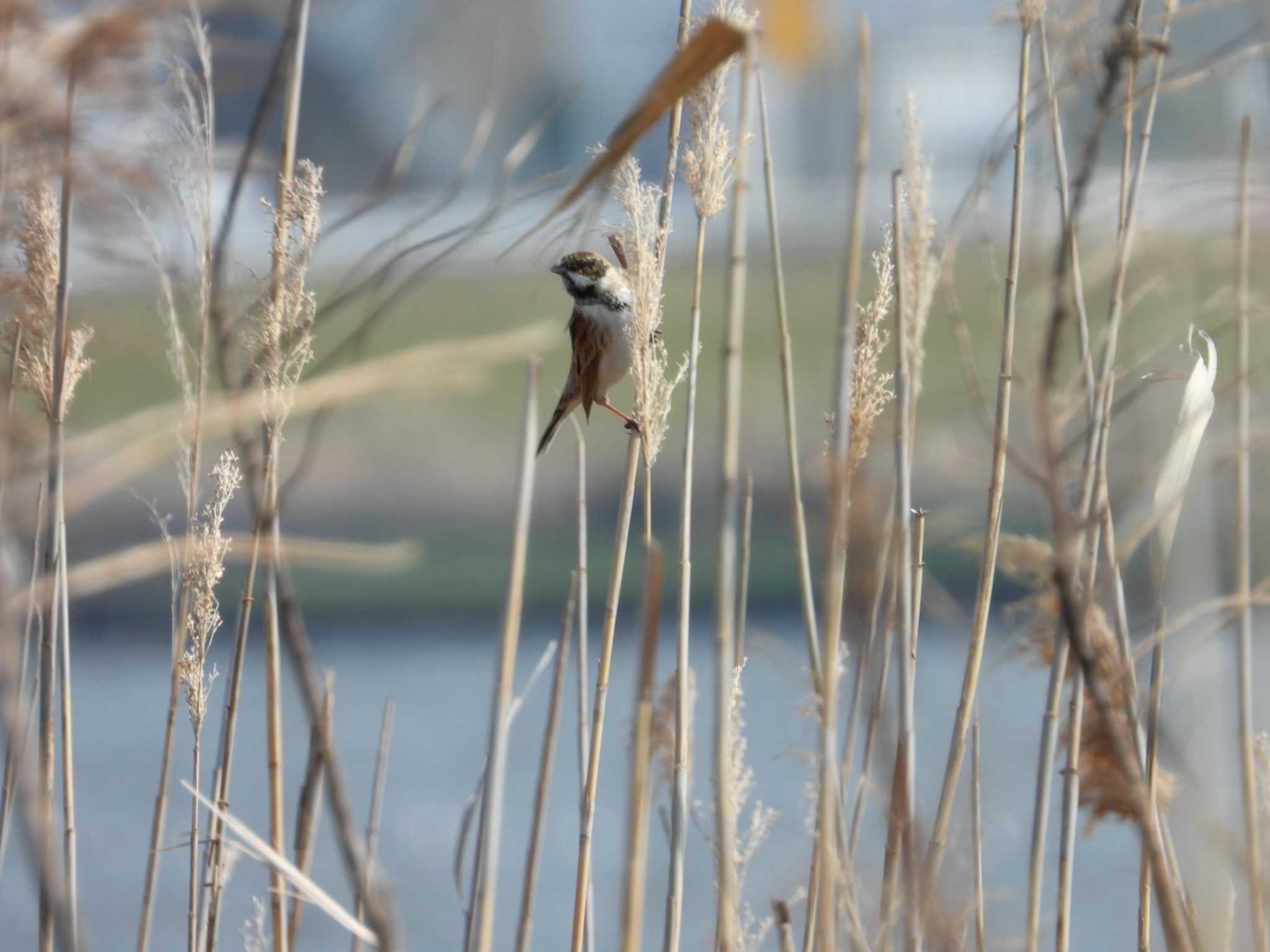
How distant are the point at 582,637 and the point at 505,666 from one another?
0.82m

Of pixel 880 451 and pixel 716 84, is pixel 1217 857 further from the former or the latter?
pixel 716 84

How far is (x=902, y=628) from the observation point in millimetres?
1490

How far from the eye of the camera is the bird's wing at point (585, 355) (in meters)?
3.10

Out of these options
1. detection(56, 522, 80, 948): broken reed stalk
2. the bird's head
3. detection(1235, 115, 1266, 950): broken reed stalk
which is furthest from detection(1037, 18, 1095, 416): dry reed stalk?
the bird's head

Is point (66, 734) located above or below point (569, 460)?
below

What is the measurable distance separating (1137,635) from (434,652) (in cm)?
1038

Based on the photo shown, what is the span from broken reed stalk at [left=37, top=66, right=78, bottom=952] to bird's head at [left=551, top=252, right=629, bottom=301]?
5.70ft

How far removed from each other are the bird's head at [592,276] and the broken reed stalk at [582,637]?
4.15ft

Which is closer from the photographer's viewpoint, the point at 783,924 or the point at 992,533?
the point at 783,924

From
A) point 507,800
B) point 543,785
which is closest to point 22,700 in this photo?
point 543,785

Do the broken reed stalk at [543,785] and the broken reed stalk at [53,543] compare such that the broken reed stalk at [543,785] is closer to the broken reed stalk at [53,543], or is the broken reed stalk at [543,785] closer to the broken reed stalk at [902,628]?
the broken reed stalk at [902,628]

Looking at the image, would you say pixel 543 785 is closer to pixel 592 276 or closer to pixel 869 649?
pixel 869 649

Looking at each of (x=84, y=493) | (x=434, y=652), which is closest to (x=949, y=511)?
(x=84, y=493)

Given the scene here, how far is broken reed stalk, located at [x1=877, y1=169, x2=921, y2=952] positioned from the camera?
1333mm
